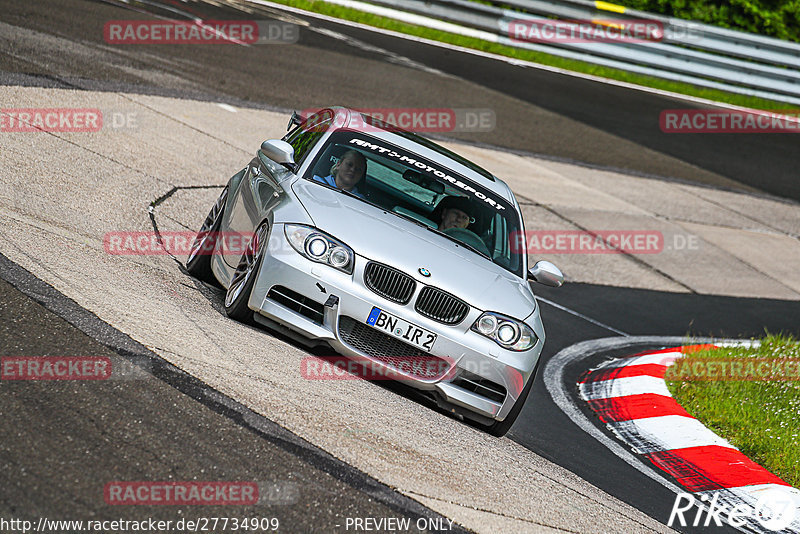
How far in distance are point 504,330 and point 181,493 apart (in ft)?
8.67

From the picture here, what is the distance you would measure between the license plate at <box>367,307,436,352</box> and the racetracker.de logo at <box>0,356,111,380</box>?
1.61 metres

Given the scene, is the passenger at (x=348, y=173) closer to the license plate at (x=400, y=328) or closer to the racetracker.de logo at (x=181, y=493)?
the license plate at (x=400, y=328)

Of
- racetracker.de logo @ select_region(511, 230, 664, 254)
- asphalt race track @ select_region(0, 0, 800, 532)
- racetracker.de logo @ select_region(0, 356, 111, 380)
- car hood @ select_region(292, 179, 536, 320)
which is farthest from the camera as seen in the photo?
racetracker.de logo @ select_region(511, 230, 664, 254)

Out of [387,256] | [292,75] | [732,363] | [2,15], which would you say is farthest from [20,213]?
[292,75]

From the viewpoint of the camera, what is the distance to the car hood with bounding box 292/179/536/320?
19.7 feet

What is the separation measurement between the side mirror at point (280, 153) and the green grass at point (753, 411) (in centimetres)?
379

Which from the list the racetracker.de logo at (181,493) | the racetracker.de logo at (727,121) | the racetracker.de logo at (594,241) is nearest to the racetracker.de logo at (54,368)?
the racetracker.de logo at (181,493)

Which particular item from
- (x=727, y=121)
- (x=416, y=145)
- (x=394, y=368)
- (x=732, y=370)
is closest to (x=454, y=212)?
(x=416, y=145)

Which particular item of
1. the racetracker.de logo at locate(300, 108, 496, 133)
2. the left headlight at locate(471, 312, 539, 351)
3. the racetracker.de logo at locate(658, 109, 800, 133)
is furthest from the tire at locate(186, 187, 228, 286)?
the racetracker.de logo at locate(658, 109, 800, 133)

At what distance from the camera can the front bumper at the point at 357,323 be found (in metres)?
5.84

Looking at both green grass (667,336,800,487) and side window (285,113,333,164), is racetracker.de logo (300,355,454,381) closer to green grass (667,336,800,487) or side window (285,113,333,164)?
side window (285,113,333,164)

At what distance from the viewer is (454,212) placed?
7.08m

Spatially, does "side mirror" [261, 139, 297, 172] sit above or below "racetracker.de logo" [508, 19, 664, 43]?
below

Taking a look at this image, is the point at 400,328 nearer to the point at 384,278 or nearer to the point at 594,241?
the point at 384,278
